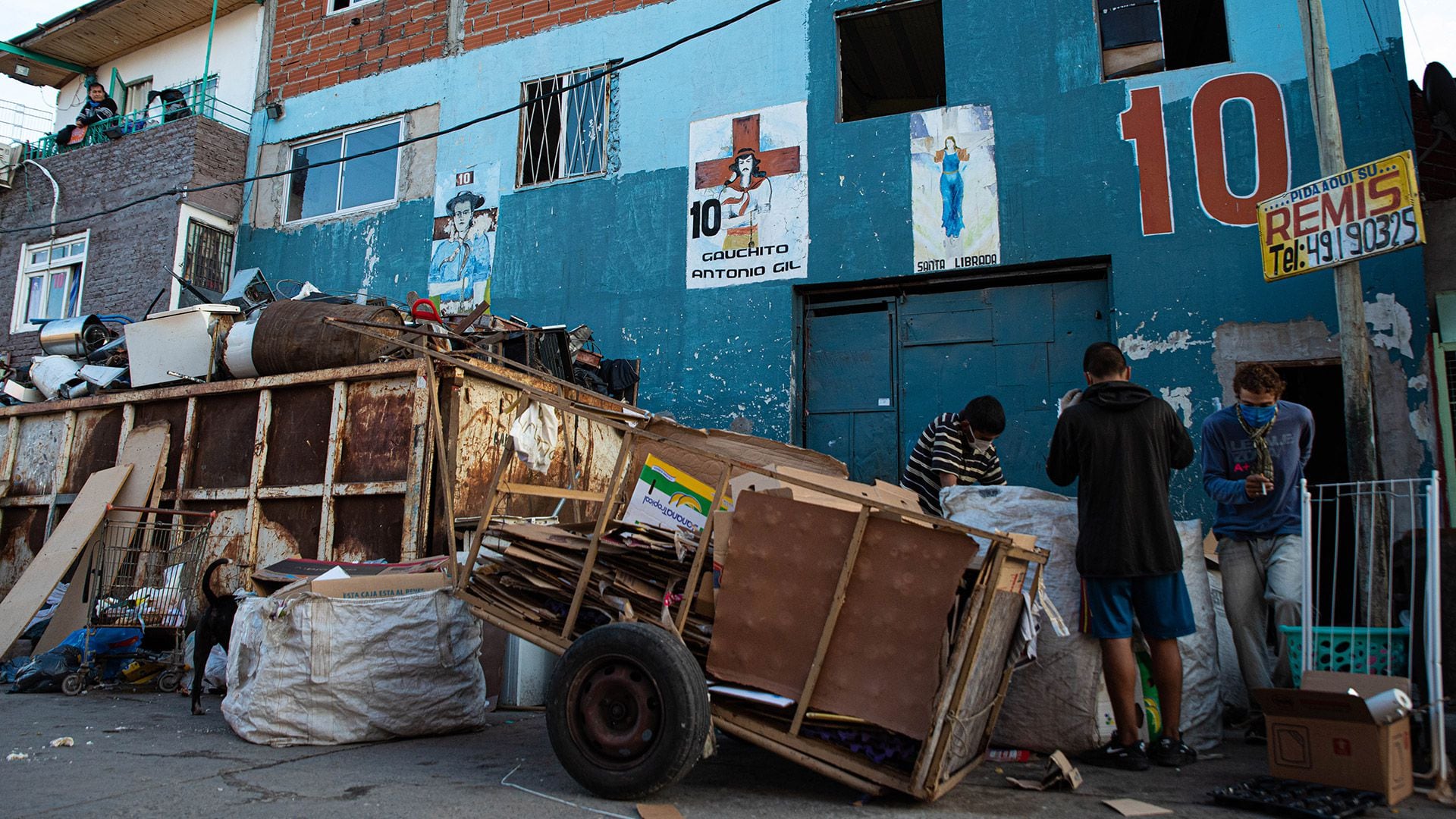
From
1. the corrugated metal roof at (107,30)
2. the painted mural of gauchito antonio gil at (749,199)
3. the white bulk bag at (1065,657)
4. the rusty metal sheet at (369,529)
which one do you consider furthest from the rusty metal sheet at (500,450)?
the corrugated metal roof at (107,30)

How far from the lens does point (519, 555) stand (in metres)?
3.87

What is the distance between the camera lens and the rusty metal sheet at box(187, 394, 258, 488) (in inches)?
274

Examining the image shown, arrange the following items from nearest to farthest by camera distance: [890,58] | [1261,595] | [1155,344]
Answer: [1261,595] → [1155,344] → [890,58]

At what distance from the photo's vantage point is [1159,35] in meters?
7.83

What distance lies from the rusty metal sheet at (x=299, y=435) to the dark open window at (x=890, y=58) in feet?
17.5

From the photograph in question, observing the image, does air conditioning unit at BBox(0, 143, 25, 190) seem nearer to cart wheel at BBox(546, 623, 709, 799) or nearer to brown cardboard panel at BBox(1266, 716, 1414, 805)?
cart wheel at BBox(546, 623, 709, 799)

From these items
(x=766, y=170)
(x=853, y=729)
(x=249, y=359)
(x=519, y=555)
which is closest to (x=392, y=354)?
(x=249, y=359)

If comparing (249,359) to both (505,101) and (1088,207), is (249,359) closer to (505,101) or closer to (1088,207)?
(505,101)

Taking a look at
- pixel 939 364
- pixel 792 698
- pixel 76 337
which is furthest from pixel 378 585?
Result: pixel 76 337

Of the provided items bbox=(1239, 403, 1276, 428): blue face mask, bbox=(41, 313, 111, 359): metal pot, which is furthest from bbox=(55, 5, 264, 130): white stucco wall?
bbox=(1239, 403, 1276, 428): blue face mask

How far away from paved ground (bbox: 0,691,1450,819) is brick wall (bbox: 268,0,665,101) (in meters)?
8.14

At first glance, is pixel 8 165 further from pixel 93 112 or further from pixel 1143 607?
pixel 1143 607

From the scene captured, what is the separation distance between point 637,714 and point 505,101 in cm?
870

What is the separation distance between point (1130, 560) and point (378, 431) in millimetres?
4786
